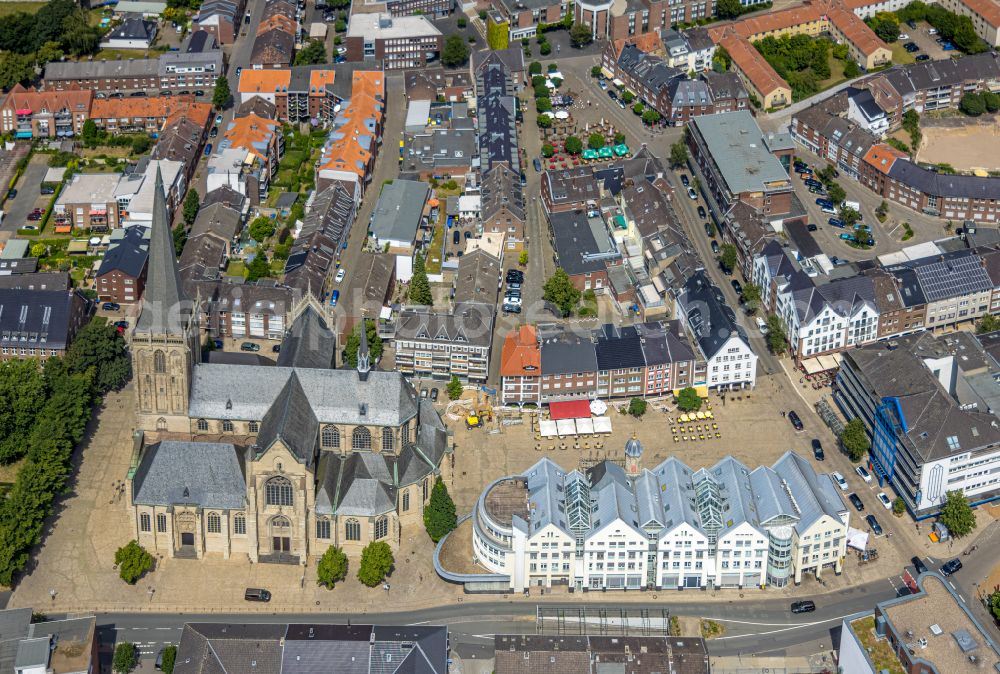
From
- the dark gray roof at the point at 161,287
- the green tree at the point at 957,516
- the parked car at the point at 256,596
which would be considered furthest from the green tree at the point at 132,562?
the green tree at the point at 957,516

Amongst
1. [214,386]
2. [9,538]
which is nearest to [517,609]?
[214,386]

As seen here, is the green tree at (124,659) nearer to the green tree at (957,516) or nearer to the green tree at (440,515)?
the green tree at (440,515)

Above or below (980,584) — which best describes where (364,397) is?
above

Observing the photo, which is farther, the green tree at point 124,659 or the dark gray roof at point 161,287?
the dark gray roof at point 161,287

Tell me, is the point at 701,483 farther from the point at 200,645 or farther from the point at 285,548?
the point at 200,645

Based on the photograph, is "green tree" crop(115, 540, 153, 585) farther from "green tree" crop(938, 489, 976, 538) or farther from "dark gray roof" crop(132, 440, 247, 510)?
"green tree" crop(938, 489, 976, 538)

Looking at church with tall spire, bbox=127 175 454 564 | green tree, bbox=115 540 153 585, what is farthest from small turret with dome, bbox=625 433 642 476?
green tree, bbox=115 540 153 585
